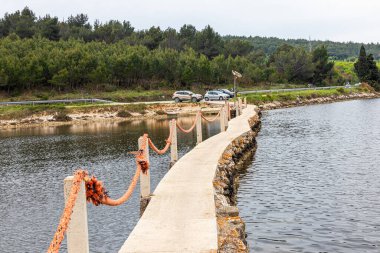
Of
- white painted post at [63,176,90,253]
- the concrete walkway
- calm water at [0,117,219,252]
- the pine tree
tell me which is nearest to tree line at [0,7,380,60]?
the pine tree

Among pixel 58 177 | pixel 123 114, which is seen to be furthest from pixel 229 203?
pixel 123 114

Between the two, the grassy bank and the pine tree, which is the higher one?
the pine tree

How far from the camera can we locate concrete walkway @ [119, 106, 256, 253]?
31.4ft

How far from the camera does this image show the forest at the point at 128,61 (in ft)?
283

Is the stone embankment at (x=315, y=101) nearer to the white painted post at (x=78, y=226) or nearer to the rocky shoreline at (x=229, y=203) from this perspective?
the rocky shoreline at (x=229, y=203)

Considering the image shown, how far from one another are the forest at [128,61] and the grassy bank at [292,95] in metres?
14.6

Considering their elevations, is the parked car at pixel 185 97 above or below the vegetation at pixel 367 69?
below

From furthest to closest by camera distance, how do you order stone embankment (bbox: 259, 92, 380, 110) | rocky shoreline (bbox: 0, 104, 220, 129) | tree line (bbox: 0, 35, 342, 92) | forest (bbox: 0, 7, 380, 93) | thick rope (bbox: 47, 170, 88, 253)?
1. forest (bbox: 0, 7, 380, 93)
2. tree line (bbox: 0, 35, 342, 92)
3. stone embankment (bbox: 259, 92, 380, 110)
4. rocky shoreline (bbox: 0, 104, 220, 129)
5. thick rope (bbox: 47, 170, 88, 253)

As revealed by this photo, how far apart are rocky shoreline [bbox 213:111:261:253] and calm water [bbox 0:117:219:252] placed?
3.16 m

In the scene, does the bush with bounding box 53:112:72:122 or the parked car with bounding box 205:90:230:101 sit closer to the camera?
the bush with bounding box 53:112:72:122

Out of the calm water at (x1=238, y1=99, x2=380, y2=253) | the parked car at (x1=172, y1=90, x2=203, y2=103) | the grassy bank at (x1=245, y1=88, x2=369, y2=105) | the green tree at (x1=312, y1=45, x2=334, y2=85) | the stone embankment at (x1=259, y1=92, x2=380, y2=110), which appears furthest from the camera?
the green tree at (x1=312, y1=45, x2=334, y2=85)

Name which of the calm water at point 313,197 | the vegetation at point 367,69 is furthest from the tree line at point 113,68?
the calm water at point 313,197

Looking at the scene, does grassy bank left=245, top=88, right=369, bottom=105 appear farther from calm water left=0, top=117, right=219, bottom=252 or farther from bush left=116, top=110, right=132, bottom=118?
calm water left=0, top=117, right=219, bottom=252

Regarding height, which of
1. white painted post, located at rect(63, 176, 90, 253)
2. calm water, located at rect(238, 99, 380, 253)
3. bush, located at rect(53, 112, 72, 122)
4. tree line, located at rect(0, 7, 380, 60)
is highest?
tree line, located at rect(0, 7, 380, 60)
